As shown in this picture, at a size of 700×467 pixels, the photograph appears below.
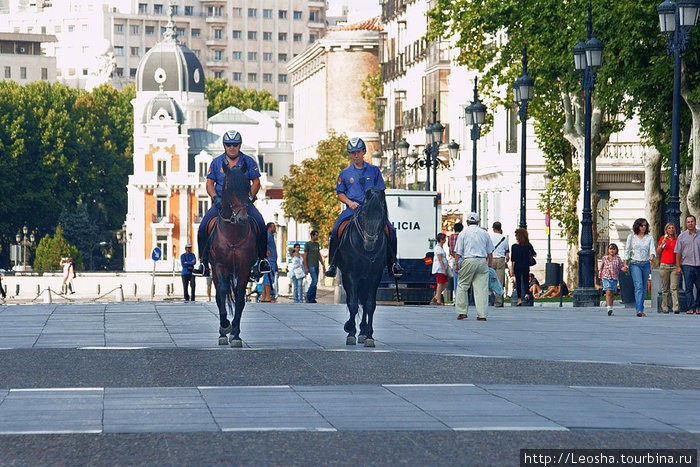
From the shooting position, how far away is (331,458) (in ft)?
30.7

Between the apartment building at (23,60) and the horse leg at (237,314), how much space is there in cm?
17036

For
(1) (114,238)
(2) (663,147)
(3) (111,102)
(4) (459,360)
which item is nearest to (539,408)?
(4) (459,360)

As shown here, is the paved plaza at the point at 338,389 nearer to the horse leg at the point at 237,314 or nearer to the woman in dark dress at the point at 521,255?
the horse leg at the point at 237,314

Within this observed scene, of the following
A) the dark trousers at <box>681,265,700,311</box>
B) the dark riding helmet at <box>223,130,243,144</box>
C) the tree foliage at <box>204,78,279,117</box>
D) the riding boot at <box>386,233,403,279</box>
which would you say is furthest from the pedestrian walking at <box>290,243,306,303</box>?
the tree foliage at <box>204,78,279,117</box>

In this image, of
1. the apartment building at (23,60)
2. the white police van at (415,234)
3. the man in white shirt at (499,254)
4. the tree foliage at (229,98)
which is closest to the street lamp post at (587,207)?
the man in white shirt at (499,254)

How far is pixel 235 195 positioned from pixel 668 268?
11830 mm

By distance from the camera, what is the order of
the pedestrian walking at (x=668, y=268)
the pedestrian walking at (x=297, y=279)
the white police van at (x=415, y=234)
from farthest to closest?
1. the white police van at (x=415, y=234)
2. the pedestrian walking at (x=297, y=279)
3. the pedestrian walking at (x=668, y=268)

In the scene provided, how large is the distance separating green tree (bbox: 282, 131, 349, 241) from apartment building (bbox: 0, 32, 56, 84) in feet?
342

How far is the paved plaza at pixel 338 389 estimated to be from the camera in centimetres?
1007

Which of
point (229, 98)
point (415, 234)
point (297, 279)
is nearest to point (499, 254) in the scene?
point (415, 234)

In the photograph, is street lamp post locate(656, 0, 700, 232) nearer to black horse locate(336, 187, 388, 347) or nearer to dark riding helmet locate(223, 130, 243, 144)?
black horse locate(336, 187, 388, 347)

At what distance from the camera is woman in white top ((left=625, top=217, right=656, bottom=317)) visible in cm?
2595

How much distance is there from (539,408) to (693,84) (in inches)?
877

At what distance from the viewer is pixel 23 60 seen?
7254 inches
